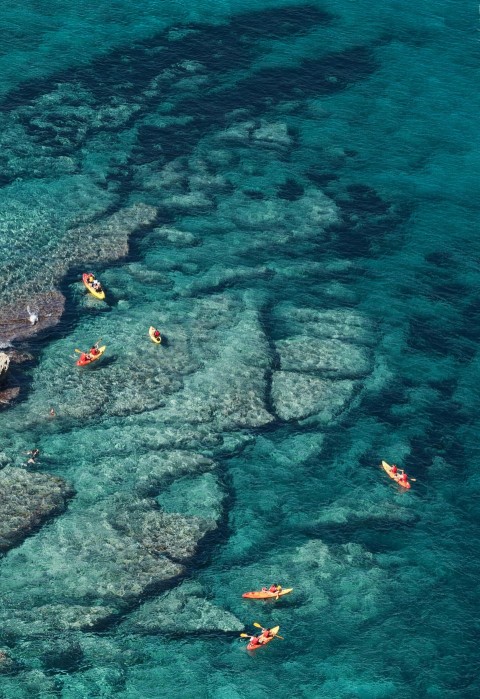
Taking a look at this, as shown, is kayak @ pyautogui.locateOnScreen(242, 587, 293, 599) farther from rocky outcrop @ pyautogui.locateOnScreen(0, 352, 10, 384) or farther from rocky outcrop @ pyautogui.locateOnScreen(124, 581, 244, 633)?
rocky outcrop @ pyautogui.locateOnScreen(0, 352, 10, 384)

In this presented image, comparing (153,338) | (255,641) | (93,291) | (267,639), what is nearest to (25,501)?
(255,641)

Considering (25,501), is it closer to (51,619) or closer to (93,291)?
(51,619)

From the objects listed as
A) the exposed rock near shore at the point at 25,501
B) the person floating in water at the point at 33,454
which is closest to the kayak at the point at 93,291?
the person floating in water at the point at 33,454

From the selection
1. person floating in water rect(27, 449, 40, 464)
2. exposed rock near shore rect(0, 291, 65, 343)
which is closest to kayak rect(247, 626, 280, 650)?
person floating in water rect(27, 449, 40, 464)

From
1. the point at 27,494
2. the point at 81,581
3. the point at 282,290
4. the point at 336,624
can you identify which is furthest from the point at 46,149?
the point at 336,624

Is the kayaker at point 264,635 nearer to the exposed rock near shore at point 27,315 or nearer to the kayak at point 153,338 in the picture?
the kayak at point 153,338

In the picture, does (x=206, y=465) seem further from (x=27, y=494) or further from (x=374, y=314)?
(x=374, y=314)
